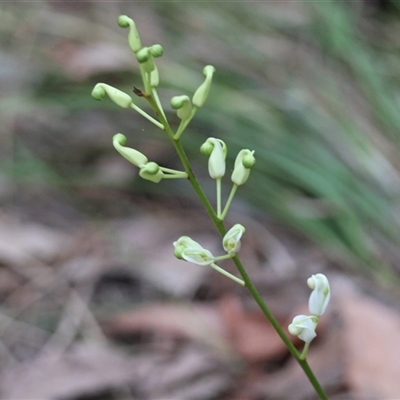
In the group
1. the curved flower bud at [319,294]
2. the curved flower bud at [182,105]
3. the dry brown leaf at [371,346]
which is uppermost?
the curved flower bud at [182,105]

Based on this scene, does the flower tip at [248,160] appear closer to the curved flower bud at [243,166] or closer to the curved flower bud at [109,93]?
the curved flower bud at [243,166]

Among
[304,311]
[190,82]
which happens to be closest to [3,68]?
[190,82]

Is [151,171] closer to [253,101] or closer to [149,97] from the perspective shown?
[149,97]

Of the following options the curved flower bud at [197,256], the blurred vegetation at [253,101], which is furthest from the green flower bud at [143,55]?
the blurred vegetation at [253,101]

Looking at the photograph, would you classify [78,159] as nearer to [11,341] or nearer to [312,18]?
[11,341]

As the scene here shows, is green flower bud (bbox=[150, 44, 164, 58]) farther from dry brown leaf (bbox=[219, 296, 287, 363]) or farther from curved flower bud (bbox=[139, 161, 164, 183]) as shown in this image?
dry brown leaf (bbox=[219, 296, 287, 363])

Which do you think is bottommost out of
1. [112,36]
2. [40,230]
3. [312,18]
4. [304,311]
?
[40,230]

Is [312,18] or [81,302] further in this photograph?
[312,18]
